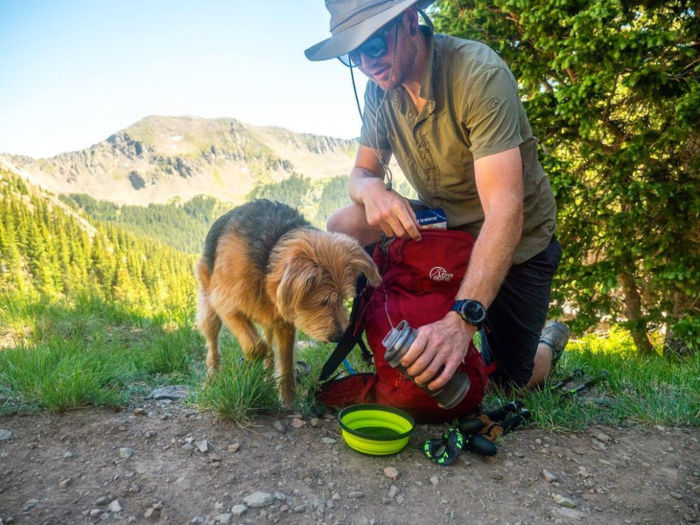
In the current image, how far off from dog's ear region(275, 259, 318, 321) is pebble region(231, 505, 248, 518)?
147 cm

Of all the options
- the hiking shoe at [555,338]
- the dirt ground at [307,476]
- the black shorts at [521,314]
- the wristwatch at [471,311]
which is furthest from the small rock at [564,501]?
the hiking shoe at [555,338]

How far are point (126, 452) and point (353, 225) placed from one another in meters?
2.52

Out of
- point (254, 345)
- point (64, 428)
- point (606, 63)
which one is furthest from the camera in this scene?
point (606, 63)

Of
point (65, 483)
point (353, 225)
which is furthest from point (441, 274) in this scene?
point (65, 483)

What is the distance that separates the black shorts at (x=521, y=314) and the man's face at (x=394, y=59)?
5.64 feet

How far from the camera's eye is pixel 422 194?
3805 millimetres

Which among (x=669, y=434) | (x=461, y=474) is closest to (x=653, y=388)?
(x=669, y=434)

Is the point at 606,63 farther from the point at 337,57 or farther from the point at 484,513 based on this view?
the point at 484,513

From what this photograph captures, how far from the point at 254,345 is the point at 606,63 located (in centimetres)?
566

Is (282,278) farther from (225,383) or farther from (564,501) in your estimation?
(564,501)

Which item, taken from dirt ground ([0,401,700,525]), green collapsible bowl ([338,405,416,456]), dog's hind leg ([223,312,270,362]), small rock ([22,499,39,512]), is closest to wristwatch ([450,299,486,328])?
green collapsible bowl ([338,405,416,456])

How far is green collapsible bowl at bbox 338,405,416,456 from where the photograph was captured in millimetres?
2544

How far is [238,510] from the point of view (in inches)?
84.4

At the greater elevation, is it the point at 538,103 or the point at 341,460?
the point at 538,103
